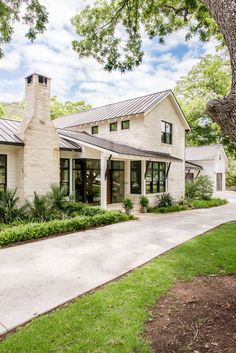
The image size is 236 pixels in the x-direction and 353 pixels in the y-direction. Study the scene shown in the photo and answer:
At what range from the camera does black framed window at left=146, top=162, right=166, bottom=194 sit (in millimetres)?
15625

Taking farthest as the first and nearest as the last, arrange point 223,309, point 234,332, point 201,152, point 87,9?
point 201,152 → point 87,9 → point 223,309 → point 234,332

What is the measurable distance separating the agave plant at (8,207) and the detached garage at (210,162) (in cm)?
2001

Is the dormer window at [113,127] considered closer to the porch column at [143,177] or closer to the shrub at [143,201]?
the porch column at [143,177]

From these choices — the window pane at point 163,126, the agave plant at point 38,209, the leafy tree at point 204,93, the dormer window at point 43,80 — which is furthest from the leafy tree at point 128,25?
the leafy tree at point 204,93

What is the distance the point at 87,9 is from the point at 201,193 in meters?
14.9

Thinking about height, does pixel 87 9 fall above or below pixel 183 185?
above

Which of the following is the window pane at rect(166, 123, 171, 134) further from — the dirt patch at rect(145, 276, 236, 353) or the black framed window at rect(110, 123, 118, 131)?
the dirt patch at rect(145, 276, 236, 353)

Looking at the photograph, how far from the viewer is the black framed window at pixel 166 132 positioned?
1733 cm

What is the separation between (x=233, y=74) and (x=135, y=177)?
1242 cm

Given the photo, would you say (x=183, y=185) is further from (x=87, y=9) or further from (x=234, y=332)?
(x=234, y=332)

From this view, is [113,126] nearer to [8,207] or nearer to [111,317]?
[8,207]

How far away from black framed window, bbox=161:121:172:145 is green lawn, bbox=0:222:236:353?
40.5ft

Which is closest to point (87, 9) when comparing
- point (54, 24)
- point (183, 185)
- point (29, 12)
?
point (54, 24)

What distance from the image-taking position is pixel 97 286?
184 inches
